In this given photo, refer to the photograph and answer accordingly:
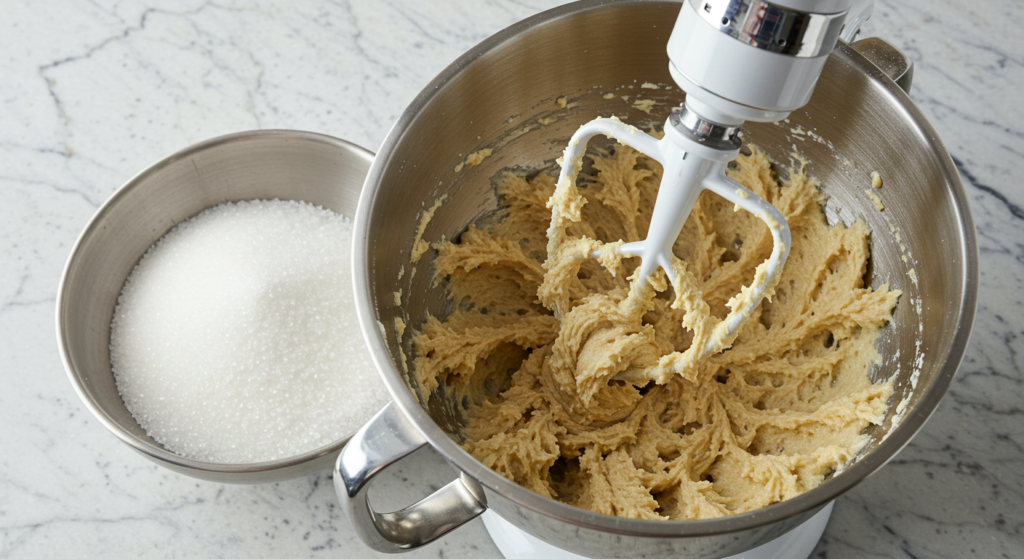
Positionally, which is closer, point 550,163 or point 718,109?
point 718,109

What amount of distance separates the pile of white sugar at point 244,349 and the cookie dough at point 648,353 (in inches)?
8.0

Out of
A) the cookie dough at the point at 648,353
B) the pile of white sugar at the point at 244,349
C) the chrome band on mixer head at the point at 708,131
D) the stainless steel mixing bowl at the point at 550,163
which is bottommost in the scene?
the pile of white sugar at the point at 244,349

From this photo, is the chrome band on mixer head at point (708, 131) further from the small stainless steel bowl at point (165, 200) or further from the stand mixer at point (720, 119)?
the small stainless steel bowl at point (165, 200)

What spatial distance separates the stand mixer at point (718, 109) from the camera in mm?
601

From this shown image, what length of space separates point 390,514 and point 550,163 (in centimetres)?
60

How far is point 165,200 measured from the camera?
1248 mm

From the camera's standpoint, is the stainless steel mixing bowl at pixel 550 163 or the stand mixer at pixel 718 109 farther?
the stainless steel mixing bowl at pixel 550 163

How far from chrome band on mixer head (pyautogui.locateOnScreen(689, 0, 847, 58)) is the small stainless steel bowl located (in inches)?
28.4

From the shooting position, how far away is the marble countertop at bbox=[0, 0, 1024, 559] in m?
1.12

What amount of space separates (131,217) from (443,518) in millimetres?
770

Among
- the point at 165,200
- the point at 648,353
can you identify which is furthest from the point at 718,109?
the point at 165,200

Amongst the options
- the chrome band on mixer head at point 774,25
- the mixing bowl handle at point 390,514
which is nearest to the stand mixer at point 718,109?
the chrome band on mixer head at point 774,25

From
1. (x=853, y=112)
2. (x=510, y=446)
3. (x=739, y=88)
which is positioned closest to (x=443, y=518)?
(x=510, y=446)

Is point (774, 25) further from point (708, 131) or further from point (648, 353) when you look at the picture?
point (648, 353)
